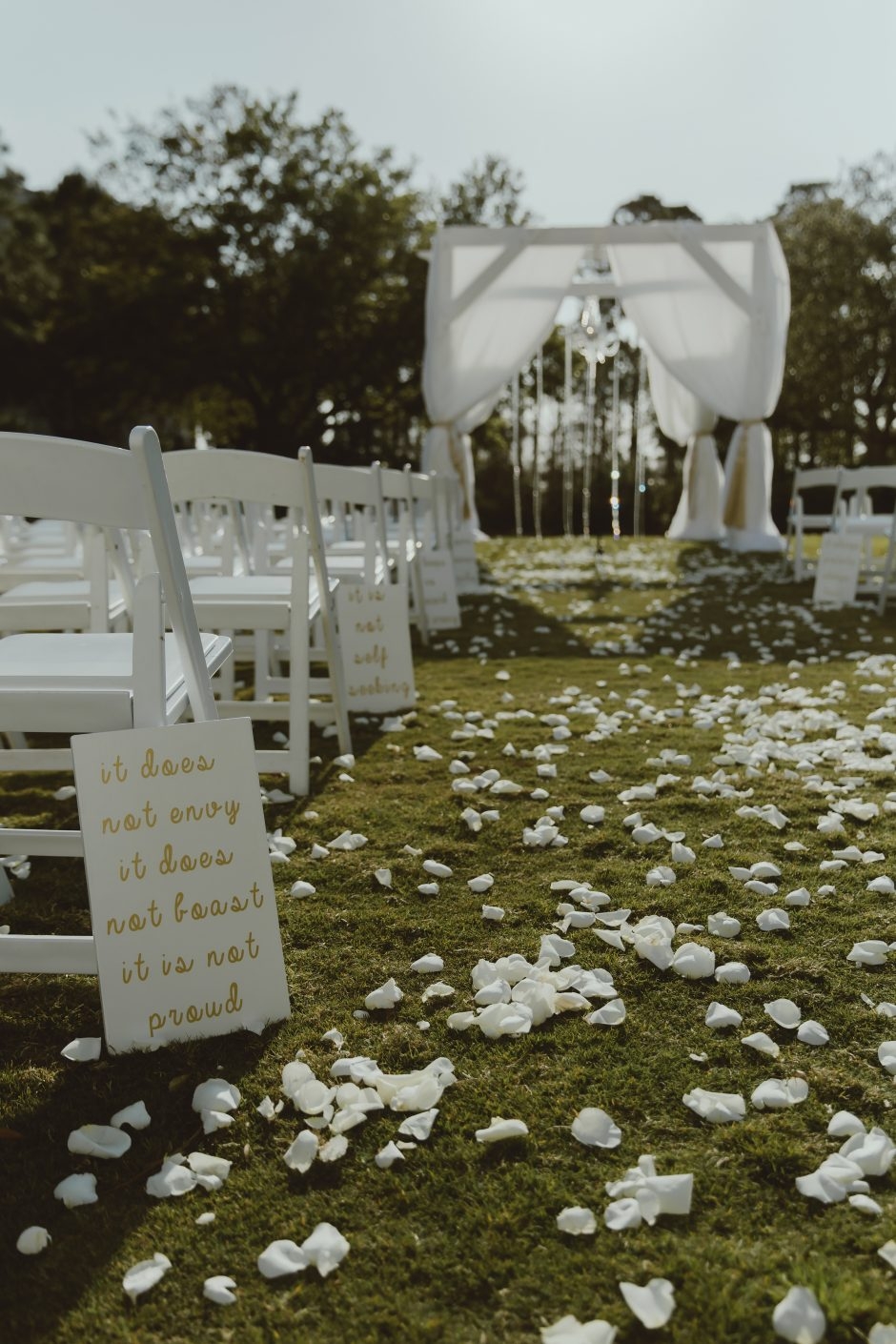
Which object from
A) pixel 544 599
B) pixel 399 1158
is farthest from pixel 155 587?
pixel 544 599

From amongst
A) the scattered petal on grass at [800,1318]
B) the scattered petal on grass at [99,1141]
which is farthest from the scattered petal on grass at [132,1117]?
the scattered petal on grass at [800,1318]

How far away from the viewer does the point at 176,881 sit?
5.50 feet

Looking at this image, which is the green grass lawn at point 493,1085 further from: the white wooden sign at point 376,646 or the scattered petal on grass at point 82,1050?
the white wooden sign at point 376,646

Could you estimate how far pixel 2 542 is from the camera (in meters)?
5.34

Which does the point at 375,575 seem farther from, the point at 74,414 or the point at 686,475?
the point at 74,414

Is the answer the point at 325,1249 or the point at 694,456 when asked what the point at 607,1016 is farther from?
the point at 694,456

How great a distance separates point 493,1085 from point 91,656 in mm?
1136

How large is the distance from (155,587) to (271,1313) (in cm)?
108

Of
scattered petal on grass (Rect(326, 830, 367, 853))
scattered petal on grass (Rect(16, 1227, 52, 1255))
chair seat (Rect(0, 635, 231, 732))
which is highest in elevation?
chair seat (Rect(0, 635, 231, 732))

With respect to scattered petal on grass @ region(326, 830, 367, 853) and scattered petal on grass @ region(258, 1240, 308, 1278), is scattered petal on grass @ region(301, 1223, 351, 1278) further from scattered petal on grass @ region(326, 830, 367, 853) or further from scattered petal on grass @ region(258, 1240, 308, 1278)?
scattered petal on grass @ region(326, 830, 367, 853)

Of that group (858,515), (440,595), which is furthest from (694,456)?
(440,595)

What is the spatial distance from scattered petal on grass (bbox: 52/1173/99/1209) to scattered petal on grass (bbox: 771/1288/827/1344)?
0.87 meters

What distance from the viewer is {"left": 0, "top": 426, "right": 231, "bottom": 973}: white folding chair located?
4.92ft

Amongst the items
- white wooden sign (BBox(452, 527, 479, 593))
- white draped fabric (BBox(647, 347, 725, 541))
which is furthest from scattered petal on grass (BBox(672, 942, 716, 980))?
white draped fabric (BBox(647, 347, 725, 541))
